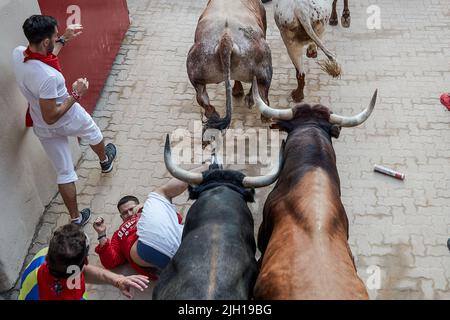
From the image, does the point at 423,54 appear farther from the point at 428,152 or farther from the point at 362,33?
the point at 428,152

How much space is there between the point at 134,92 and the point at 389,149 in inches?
139

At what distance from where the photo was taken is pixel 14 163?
508 centimetres

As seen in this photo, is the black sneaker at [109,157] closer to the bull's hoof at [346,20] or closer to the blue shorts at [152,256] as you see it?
the blue shorts at [152,256]

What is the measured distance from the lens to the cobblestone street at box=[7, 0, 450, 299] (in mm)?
5336

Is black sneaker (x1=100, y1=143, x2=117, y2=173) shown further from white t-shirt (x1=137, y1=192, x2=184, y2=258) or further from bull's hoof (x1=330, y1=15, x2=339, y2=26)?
bull's hoof (x1=330, y1=15, x2=339, y2=26)

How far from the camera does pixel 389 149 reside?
6434 mm

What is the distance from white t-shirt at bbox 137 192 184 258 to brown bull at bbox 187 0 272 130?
1734mm

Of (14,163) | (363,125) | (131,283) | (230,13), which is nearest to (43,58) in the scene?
(14,163)

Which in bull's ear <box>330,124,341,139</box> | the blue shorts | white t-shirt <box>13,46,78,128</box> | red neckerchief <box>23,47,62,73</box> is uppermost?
red neckerchief <box>23,47,62,73</box>

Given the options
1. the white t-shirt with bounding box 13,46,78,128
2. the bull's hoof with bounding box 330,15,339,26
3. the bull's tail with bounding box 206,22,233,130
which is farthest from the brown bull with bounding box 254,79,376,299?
the bull's hoof with bounding box 330,15,339,26

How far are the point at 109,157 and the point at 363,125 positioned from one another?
10.5ft

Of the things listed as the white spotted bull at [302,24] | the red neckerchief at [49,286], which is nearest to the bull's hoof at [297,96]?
the white spotted bull at [302,24]

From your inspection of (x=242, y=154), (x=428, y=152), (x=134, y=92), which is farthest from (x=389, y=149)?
(x=134, y=92)

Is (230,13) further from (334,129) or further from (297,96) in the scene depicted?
(334,129)
